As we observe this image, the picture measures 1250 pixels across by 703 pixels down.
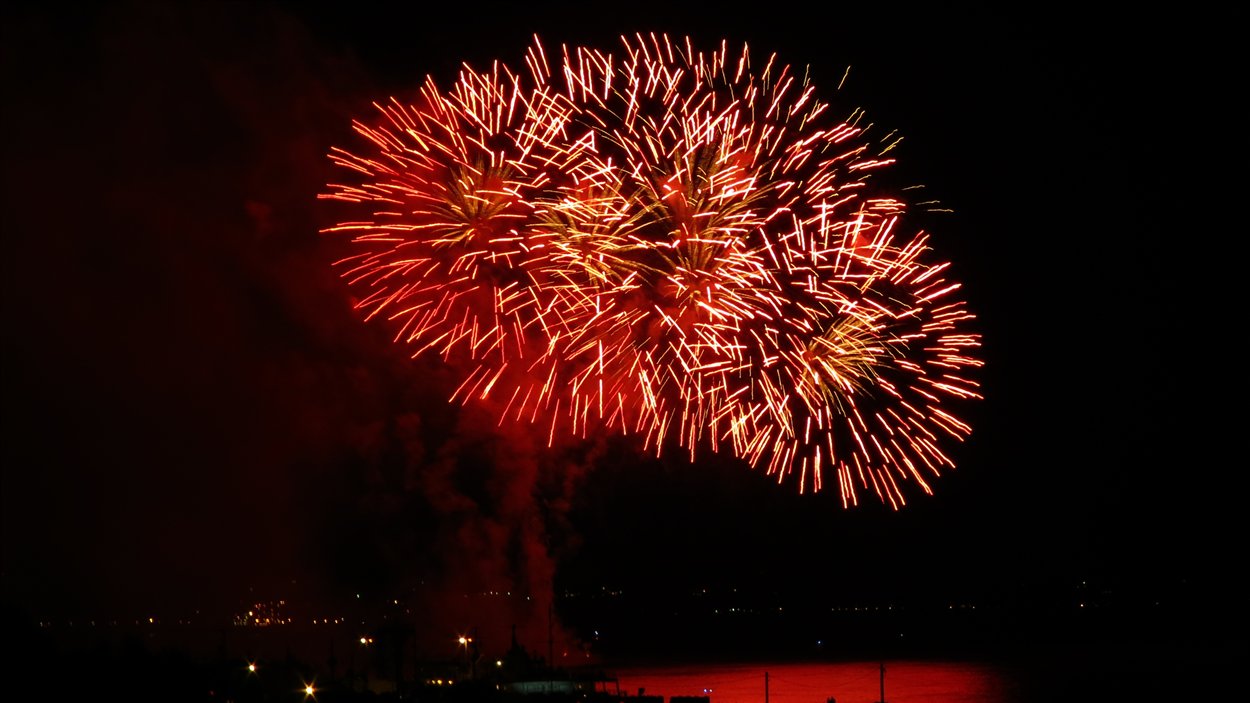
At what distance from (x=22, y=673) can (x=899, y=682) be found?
51.3 meters

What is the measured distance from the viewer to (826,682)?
5925 cm

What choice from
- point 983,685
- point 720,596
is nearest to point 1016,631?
point 720,596

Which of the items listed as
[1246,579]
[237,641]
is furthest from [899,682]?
[237,641]

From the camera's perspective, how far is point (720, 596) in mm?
111375

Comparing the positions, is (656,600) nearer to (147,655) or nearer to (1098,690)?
(1098,690)

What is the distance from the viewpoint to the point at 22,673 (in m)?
13.9

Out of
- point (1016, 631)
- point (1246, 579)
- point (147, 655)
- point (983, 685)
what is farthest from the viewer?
point (1016, 631)

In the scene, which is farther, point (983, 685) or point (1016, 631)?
point (1016, 631)

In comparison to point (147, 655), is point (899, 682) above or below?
below

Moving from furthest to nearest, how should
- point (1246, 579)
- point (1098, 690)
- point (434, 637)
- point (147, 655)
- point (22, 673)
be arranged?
1. point (1246, 579)
2. point (434, 637)
3. point (1098, 690)
4. point (147, 655)
5. point (22, 673)

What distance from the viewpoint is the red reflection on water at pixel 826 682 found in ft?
170

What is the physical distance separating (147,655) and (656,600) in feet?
303

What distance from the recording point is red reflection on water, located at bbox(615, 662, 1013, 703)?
5188 centimetres

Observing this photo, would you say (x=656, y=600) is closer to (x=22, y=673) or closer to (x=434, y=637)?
(x=434, y=637)
